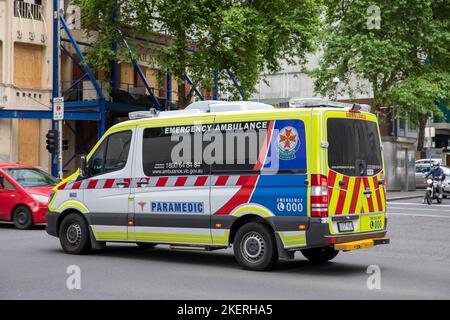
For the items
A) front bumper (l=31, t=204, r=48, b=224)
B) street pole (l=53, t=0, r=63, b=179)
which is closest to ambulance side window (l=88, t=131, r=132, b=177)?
front bumper (l=31, t=204, r=48, b=224)

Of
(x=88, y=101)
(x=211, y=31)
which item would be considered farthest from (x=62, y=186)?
(x=88, y=101)

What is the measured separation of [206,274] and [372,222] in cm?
260

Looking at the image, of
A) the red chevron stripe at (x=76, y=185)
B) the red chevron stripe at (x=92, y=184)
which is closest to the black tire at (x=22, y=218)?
the red chevron stripe at (x=76, y=185)

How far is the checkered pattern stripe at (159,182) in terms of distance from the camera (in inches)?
436

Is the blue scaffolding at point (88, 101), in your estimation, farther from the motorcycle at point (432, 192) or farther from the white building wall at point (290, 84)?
the white building wall at point (290, 84)

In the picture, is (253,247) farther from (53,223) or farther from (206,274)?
(53,223)

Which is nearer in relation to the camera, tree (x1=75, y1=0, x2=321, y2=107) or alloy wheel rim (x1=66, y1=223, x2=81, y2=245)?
alloy wheel rim (x1=66, y1=223, x2=81, y2=245)

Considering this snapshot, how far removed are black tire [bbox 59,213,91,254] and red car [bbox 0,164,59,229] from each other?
4.89 metres

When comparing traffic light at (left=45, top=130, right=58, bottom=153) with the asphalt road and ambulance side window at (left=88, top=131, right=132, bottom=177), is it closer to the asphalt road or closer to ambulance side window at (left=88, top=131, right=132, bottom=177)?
the asphalt road

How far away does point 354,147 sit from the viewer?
1089 cm

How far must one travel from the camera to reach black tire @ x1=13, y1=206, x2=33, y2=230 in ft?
58.2

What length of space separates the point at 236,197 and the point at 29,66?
2590 cm
